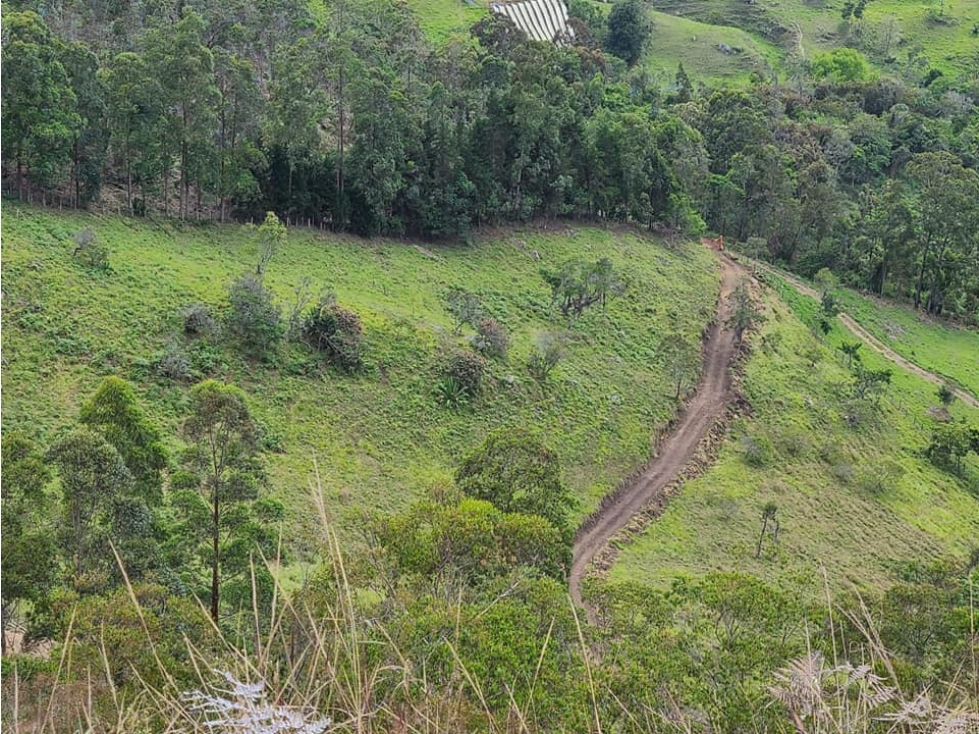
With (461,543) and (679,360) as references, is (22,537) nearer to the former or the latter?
(461,543)

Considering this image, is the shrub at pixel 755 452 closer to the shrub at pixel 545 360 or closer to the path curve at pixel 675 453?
the path curve at pixel 675 453

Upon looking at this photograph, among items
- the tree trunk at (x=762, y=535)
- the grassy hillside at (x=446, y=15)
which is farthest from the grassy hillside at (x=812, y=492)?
the grassy hillside at (x=446, y=15)

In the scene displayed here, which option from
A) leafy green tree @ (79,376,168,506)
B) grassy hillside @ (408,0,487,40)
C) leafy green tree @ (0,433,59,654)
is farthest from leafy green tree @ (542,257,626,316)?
grassy hillside @ (408,0,487,40)

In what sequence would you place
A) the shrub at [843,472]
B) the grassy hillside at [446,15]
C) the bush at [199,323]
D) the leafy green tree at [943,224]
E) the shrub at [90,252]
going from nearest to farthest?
the bush at [199,323] → the shrub at [90,252] → the shrub at [843,472] → the leafy green tree at [943,224] → the grassy hillside at [446,15]

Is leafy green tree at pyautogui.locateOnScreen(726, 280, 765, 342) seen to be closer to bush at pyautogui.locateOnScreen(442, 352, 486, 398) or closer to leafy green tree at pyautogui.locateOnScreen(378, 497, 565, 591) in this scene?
bush at pyautogui.locateOnScreen(442, 352, 486, 398)

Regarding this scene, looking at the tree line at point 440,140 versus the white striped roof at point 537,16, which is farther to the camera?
the white striped roof at point 537,16

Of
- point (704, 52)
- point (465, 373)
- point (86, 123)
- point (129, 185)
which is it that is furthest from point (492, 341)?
point (704, 52)

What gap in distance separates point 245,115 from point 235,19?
65.5 feet

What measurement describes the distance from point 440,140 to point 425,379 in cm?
1719

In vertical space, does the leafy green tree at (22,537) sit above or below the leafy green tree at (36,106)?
below

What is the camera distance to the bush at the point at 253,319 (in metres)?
31.7

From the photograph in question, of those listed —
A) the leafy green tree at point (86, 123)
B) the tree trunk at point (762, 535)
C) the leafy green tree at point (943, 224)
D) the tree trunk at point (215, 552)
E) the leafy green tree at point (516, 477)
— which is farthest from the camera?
the leafy green tree at point (943, 224)

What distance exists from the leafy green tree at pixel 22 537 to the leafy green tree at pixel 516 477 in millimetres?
8751

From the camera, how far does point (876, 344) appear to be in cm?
5469
